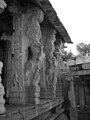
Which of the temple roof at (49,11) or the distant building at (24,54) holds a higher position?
the temple roof at (49,11)

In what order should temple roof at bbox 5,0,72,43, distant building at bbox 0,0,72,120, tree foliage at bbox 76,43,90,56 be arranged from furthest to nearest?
tree foliage at bbox 76,43,90,56 → temple roof at bbox 5,0,72,43 → distant building at bbox 0,0,72,120

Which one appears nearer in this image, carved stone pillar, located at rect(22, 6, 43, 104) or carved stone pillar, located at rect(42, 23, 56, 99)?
carved stone pillar, located at rect(22, 6, 43, 104)

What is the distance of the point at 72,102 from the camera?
9.59 m

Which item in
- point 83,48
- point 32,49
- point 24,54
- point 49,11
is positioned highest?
point 83,48

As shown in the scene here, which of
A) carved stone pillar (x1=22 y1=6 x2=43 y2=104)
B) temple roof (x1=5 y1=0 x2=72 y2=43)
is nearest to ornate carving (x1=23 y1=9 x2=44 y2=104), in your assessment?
carved stone pillar (x1=22 y1=6 x2=43 y2=104)

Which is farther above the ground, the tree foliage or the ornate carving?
the tree foliage

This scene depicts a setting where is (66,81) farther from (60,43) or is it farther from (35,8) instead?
(35,8)

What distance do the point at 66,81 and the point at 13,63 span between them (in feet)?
16.9

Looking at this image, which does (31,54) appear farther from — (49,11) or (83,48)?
(83,48)

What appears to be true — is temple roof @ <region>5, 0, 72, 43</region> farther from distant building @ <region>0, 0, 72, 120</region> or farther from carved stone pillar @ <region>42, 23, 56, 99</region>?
carved stone pillar @ <region>42, 23, 56, 99</region>

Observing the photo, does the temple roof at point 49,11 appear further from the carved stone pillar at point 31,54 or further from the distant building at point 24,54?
the carved stone pillar at point 31,54

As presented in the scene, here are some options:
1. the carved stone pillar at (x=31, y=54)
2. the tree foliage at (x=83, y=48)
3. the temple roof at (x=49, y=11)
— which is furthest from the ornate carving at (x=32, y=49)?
the tree foliage at (x=83, y=48)

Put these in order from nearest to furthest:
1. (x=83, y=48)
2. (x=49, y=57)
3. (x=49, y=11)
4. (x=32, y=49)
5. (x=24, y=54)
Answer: (x=24, y=54) < (x=32, y=49) < (x=49, y=11) < (x=49, y=57) < (x=83, y=48)

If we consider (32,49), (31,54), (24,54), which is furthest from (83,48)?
(24,54)
